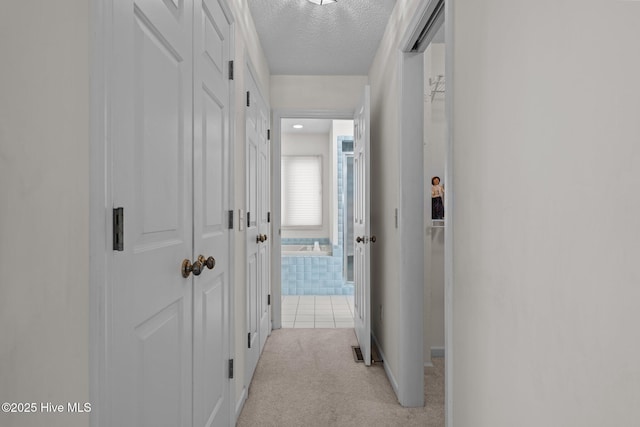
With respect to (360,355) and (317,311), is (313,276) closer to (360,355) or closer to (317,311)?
(317,311)

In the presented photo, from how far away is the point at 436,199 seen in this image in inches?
118

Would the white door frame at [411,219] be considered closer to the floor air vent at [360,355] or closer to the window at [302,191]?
the floor air vent at [360,355]

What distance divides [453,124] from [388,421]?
1.62m

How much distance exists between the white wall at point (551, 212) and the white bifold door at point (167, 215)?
920 millimetres

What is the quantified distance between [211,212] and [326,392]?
1.46 meters

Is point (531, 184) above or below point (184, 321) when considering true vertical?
above

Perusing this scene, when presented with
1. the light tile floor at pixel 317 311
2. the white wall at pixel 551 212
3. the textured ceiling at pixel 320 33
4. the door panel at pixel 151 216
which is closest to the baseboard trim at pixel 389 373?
the light tile floor at pixel 317 311

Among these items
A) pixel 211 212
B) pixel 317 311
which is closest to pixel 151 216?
pixel 211 212

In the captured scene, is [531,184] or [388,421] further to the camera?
[388,421]

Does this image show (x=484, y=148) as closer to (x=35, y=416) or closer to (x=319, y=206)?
(x=35, y=416)

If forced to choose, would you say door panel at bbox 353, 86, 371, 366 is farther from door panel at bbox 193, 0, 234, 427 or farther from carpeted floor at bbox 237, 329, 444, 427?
door panel at bbox 193, 0, 234, 427

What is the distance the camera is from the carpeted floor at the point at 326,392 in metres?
2.13

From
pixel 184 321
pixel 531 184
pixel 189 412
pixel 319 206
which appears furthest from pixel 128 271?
pixel 319 206

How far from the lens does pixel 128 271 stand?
35.8 inches
